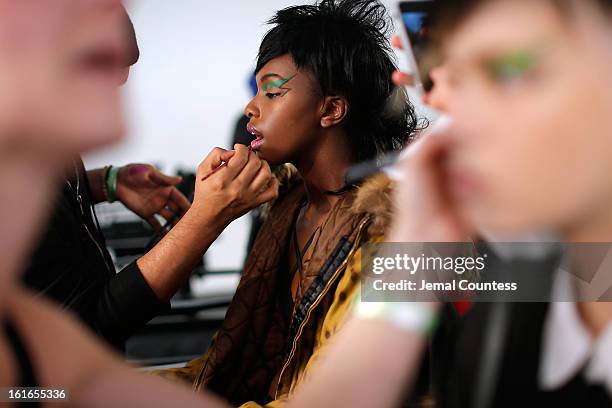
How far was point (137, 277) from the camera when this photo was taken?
108cm

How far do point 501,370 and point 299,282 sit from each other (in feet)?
2.21

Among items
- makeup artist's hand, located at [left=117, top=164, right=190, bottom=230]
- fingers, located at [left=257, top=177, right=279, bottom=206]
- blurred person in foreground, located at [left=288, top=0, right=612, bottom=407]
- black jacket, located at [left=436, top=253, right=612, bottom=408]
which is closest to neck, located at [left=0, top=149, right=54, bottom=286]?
blurred person in foreground, located at [left=288, top=0, right=612, bottom=407]

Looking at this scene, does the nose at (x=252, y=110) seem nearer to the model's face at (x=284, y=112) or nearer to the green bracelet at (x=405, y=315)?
the model's face at (x=284, y=112)

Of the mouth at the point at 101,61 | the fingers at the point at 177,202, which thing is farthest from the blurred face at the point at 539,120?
the fingers at the point at 177,202

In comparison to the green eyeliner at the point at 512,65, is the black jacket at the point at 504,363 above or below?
below

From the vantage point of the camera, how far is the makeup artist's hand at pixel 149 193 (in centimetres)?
149

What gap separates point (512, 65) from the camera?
52 cm

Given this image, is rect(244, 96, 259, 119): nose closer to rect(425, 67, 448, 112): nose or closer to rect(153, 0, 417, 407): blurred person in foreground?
rect(153, 0, 417, 407): blurred person in foreground

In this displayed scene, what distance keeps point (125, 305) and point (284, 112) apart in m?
0.46

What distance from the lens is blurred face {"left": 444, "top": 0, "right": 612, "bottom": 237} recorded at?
495 millimetres

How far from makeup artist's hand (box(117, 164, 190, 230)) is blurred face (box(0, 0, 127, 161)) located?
1.02m

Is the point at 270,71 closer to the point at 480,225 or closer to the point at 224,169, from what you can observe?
the point at 224,169

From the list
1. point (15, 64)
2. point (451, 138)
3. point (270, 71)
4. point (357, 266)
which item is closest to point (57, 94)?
point (15, 64)

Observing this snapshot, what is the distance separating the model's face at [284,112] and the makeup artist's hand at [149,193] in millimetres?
355
